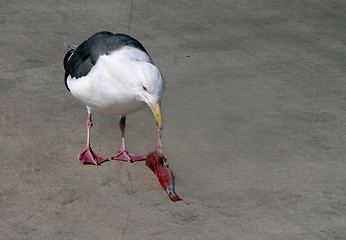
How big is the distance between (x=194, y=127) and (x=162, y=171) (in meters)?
1.28

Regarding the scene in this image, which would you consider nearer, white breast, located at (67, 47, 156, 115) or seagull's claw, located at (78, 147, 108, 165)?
white breast, located at (67, 47, 156, 115)

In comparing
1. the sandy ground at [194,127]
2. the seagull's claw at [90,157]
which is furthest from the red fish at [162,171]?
the seagull's claw at [90,157]

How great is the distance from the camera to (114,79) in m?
5.44

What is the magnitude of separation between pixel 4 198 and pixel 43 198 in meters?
0.33

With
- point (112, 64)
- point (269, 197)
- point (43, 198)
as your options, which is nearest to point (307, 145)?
point (269, 197)

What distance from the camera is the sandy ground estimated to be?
17.2ft

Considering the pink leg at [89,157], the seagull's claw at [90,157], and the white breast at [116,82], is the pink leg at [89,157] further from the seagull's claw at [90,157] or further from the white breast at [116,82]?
the white breast at [116,82]

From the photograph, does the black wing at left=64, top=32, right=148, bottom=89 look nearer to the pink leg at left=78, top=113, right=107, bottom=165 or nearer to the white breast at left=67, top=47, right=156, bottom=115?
the white breast at left=67, top=47, right=156, bottom=115

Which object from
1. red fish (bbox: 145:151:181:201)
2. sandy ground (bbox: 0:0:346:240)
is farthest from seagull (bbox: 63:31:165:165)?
sandy ground (bbox: 0:0:346:240)

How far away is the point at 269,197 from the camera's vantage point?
5.57 m

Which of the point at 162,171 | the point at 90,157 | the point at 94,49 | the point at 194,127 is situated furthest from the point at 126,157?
the point at 94,49

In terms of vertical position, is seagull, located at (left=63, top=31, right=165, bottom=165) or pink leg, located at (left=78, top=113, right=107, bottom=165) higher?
seagull, located at (left=63, top=31, right=165, bottom=165)

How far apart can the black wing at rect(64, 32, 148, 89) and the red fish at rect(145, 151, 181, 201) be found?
982 mm

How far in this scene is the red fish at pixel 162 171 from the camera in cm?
554
